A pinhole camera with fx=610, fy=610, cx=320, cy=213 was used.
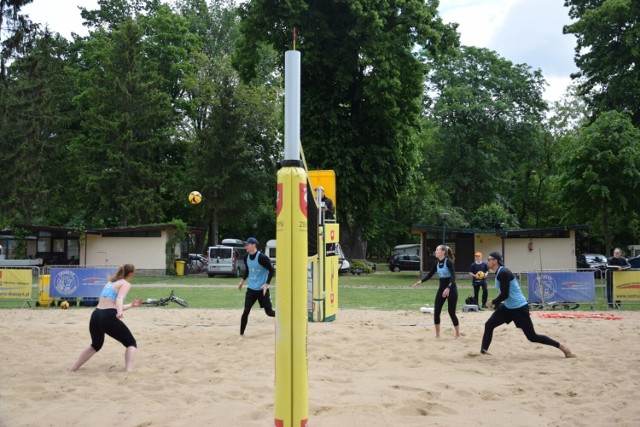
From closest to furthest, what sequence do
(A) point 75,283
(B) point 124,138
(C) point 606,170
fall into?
(A) point 75,283, (C) point 606,170, (B) point 124,138

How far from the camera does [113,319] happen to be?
27.5 ft

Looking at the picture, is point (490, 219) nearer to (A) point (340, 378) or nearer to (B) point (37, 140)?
(B) point (37, 140)

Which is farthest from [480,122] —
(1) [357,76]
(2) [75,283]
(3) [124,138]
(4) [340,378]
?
(4) [340,378]

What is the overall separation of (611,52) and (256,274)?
2607 cm

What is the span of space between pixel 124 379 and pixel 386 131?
91.3 feet

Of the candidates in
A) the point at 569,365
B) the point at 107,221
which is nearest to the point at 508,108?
the point at 107,221

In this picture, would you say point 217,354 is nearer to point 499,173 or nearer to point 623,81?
point 623,81

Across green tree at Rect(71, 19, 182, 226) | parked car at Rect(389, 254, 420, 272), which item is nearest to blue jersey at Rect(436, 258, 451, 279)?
green tree at Rect(71, 19, 182, 226)

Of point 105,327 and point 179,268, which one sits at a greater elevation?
point 179,268

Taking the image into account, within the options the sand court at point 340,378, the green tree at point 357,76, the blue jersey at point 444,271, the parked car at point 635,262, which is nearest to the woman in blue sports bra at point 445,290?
the blue jersey at point 444,271

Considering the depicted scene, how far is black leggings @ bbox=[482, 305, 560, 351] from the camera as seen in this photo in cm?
937

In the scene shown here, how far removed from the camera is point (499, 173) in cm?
4850

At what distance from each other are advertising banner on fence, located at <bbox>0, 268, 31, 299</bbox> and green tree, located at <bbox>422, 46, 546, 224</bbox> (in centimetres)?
3503

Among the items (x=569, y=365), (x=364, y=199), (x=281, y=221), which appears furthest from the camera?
(x=364, y=199)
